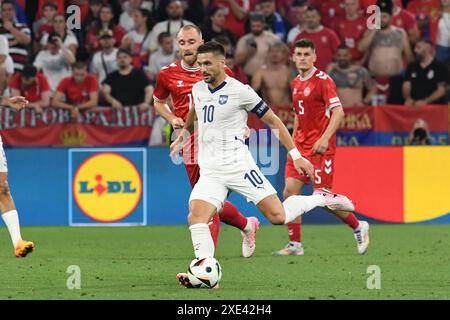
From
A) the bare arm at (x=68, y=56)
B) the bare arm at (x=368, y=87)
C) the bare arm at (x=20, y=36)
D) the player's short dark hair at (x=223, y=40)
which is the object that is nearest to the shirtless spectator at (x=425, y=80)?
the bare arm at (x=368, y=87)

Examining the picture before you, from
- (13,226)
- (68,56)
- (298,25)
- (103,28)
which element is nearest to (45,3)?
(103,28)

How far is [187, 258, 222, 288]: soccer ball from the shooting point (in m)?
9.02

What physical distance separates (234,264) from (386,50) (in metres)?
8.66

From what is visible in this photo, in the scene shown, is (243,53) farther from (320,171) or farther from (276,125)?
(276,125)

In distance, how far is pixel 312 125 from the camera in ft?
41.2

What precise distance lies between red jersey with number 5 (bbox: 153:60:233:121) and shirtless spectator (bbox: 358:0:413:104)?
8214 mm

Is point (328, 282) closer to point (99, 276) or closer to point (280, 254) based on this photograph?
point (99, 276)

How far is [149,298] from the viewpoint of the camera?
845 centimetres

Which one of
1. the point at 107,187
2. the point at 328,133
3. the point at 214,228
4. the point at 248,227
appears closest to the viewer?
the point at 214,228

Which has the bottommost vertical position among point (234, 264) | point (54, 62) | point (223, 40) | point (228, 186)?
point (234, 264)

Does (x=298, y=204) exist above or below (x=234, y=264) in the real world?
above

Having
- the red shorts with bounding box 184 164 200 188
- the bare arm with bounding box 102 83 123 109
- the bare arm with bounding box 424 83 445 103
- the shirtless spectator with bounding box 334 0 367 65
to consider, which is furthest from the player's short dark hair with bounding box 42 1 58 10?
the red shorts with bounding box 184 164 200 188

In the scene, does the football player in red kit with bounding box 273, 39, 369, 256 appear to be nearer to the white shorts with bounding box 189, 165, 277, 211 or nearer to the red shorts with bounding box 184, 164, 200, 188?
the red shorts with bounding box 184, 164, 200, 188

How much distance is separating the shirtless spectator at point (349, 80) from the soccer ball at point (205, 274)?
31.2 feet
